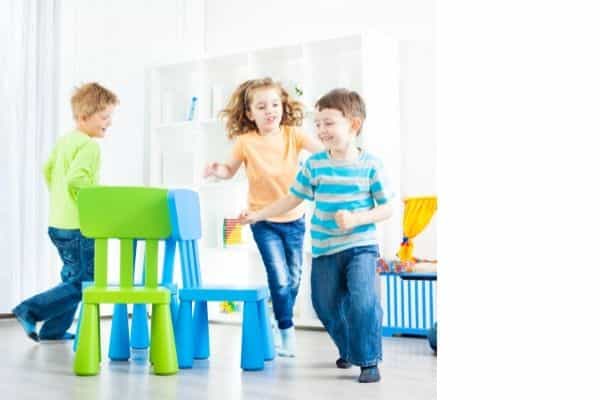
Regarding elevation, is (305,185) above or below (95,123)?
below

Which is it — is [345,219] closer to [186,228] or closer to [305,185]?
[305,185]

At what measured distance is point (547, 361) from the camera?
1.28 feet

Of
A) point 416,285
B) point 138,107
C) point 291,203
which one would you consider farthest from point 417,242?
point 138,107

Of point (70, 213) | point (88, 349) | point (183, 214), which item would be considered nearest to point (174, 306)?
point (183, 214)

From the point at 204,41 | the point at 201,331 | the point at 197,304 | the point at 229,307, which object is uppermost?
the point at 204,41

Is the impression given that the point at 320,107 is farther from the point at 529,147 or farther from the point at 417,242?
the point at 529,147

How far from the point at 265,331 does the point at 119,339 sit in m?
0.51

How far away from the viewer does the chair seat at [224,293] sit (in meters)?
2.37

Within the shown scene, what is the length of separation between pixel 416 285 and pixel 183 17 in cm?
247

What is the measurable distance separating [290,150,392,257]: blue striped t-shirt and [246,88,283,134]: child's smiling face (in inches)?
24.0

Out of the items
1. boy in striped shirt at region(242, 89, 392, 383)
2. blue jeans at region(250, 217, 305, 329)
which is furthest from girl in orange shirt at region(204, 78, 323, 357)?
boy in striped shirt at region(242, 89, 392, 383)

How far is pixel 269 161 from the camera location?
294 centimetres

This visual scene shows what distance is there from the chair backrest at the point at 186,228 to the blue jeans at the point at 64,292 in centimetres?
59

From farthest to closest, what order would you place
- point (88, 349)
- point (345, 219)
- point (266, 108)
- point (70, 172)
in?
point (70, 172)
point (266, 108)
point (88, 349)
point (345, 219)
